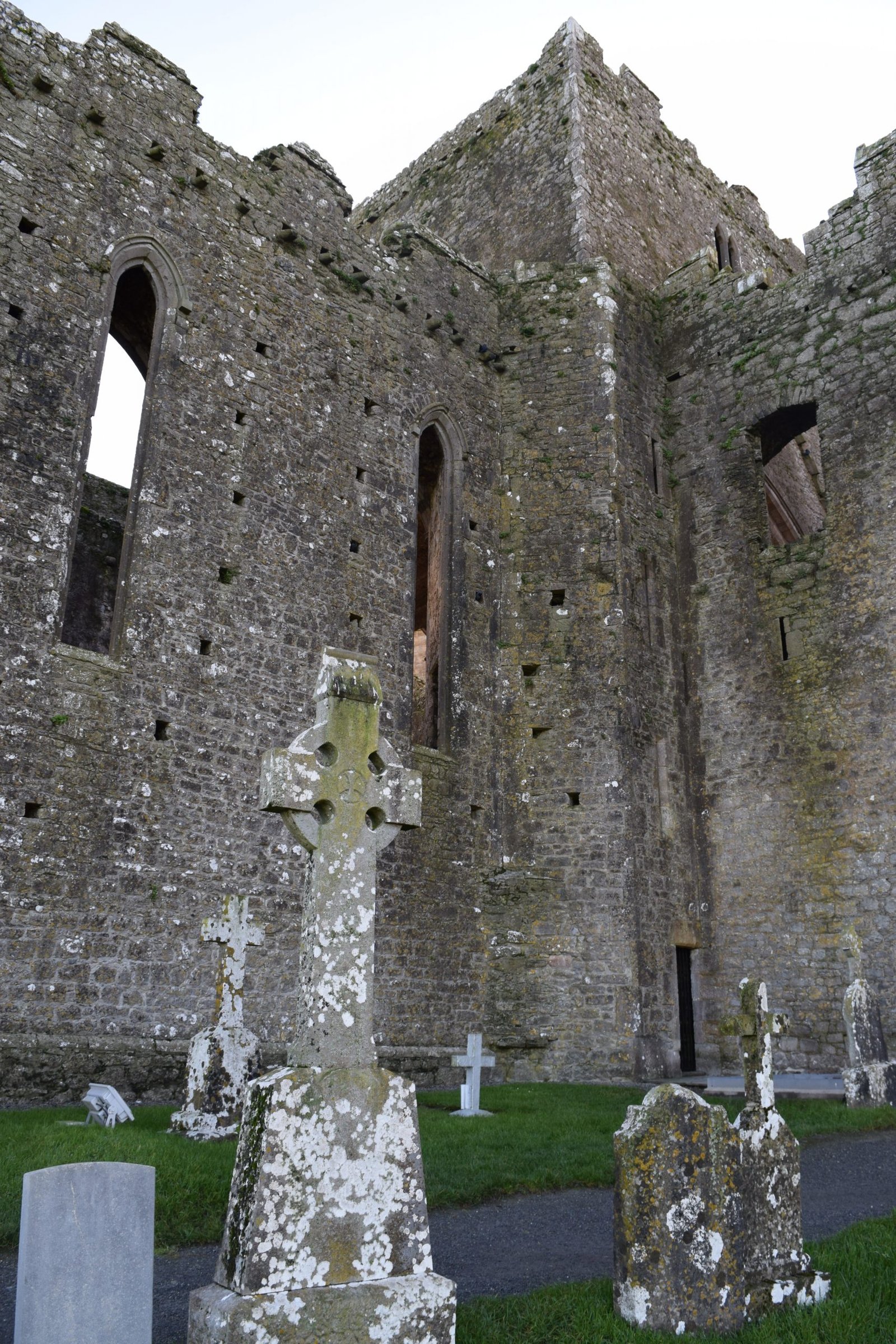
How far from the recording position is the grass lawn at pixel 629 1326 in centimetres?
367

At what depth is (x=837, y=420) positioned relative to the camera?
44.5ft

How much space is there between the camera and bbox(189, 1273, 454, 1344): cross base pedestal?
2.93m

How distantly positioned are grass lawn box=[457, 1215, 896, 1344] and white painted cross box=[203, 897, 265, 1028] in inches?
159

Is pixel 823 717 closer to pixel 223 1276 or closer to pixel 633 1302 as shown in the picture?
pixel 633 1302

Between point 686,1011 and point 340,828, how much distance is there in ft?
34.7

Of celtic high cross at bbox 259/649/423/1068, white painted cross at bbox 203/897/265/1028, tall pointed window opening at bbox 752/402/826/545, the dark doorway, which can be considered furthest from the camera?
tall pointed window opening at bbox 752/402/826/545

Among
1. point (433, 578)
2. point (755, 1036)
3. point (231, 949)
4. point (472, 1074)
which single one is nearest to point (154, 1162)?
point (231, 949)

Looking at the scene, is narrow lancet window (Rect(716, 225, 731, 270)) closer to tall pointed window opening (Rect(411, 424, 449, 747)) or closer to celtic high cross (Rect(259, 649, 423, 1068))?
tall pointed window opening (Rect(411, 424, 449, 747))

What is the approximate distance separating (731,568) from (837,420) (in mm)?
2324

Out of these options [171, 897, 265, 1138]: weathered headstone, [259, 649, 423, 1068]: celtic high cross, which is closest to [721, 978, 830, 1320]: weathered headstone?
[259, 649, 423, 1068]: celtic high cross

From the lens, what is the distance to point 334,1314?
121 inches

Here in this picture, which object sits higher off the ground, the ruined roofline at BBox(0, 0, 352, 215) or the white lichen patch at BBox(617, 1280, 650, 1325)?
the ruined roofline at BBox(0, 0, 352, 215)

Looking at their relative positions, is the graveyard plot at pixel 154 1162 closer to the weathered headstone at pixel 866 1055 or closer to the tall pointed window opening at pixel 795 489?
the weathered headstone at pixel 866 1055

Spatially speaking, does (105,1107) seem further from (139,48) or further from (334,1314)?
(139,48)
